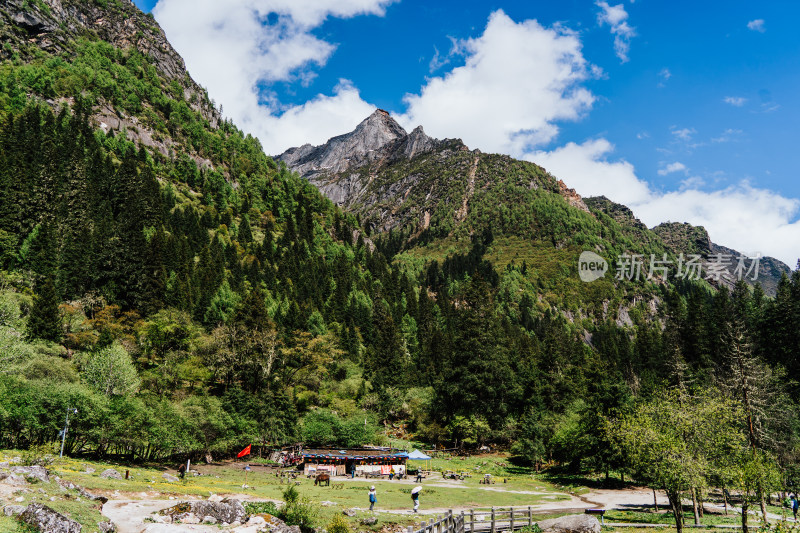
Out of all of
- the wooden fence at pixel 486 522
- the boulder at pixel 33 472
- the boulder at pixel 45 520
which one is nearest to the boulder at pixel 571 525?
the wooden fence at pixel 486 522

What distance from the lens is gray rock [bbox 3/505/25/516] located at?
15.7m

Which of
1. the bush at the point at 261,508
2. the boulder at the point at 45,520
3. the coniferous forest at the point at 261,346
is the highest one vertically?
the coniferous forest at the point at 261,346

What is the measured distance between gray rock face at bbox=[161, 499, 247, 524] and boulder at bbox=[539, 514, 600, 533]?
17.1m

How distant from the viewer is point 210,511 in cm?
2108

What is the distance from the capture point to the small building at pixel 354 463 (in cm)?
5031

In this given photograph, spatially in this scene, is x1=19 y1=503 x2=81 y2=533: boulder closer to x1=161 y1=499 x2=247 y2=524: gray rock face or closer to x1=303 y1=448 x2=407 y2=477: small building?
x1=161 y1=499 x2=247 y2=524: gray rock face

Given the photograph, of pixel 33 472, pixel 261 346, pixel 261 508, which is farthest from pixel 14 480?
pixel 261 346

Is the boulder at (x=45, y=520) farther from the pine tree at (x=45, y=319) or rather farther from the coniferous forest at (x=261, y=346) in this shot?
the pine tree at (x=45, y=319)

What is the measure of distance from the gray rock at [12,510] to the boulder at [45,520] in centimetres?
39

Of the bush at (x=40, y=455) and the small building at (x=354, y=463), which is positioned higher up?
the bush at (x=40, y=455)

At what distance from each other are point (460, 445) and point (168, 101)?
170 meters

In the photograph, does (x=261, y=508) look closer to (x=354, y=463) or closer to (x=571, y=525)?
(x=571, y=525)

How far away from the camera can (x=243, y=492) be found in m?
31.9

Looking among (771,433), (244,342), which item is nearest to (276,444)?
(244,342)
